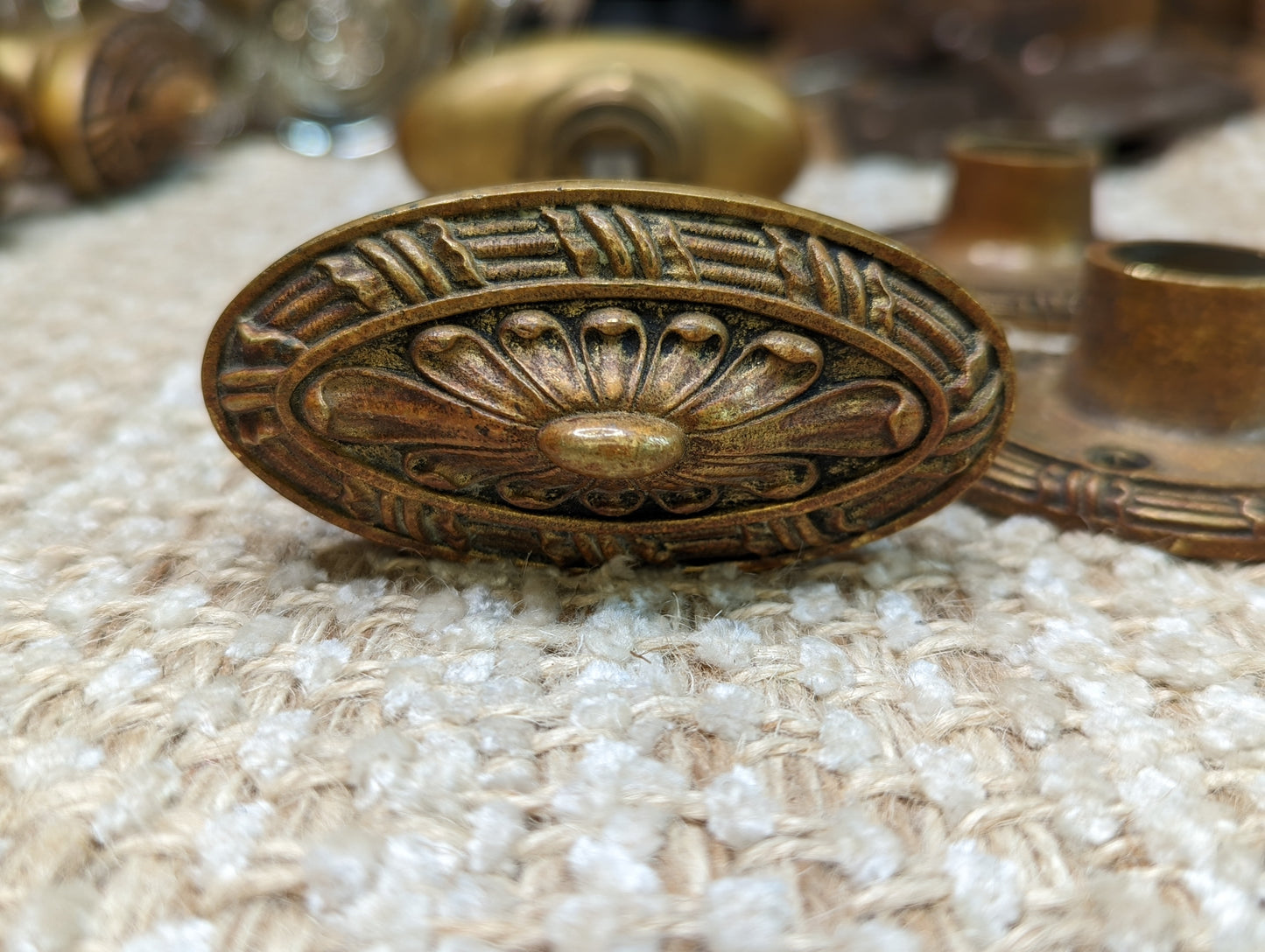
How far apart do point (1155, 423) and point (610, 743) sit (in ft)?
1.29

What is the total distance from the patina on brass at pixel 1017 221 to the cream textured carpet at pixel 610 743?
0.49 m

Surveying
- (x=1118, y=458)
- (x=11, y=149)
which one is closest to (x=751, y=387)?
(x=1118, y=458)

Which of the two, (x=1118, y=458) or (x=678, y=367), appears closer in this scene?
(x=678, y=367)

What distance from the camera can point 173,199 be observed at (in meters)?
1.36

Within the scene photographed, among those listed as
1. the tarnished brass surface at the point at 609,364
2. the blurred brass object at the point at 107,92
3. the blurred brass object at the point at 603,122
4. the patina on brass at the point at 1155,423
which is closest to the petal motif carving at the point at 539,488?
the tarnished brass surface at the point at 609,364

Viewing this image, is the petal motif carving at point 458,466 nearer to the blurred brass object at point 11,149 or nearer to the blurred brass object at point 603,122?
the blurred brass object at point 603,122

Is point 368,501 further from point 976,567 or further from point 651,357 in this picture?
point 976,567

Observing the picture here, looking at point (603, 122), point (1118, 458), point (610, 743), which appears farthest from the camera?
point (603, 122)

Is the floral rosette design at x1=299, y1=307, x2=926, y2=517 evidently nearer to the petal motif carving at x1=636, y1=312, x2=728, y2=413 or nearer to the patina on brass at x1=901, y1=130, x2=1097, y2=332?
the petal motif carving at x1=636, y1=312, x2=728, y2=413

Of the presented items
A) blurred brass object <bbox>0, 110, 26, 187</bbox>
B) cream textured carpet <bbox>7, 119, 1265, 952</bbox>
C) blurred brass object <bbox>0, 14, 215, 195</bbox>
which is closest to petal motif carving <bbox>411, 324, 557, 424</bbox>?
cream textured carpet <bbox>7, 119, 1265, 952</bbox>

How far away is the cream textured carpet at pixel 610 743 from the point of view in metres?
0.35

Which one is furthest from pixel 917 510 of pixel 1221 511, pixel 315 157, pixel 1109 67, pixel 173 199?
pixel 315 157

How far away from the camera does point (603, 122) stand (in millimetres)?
998

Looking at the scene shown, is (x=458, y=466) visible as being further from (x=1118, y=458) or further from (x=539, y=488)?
(x=1118, y=458)
